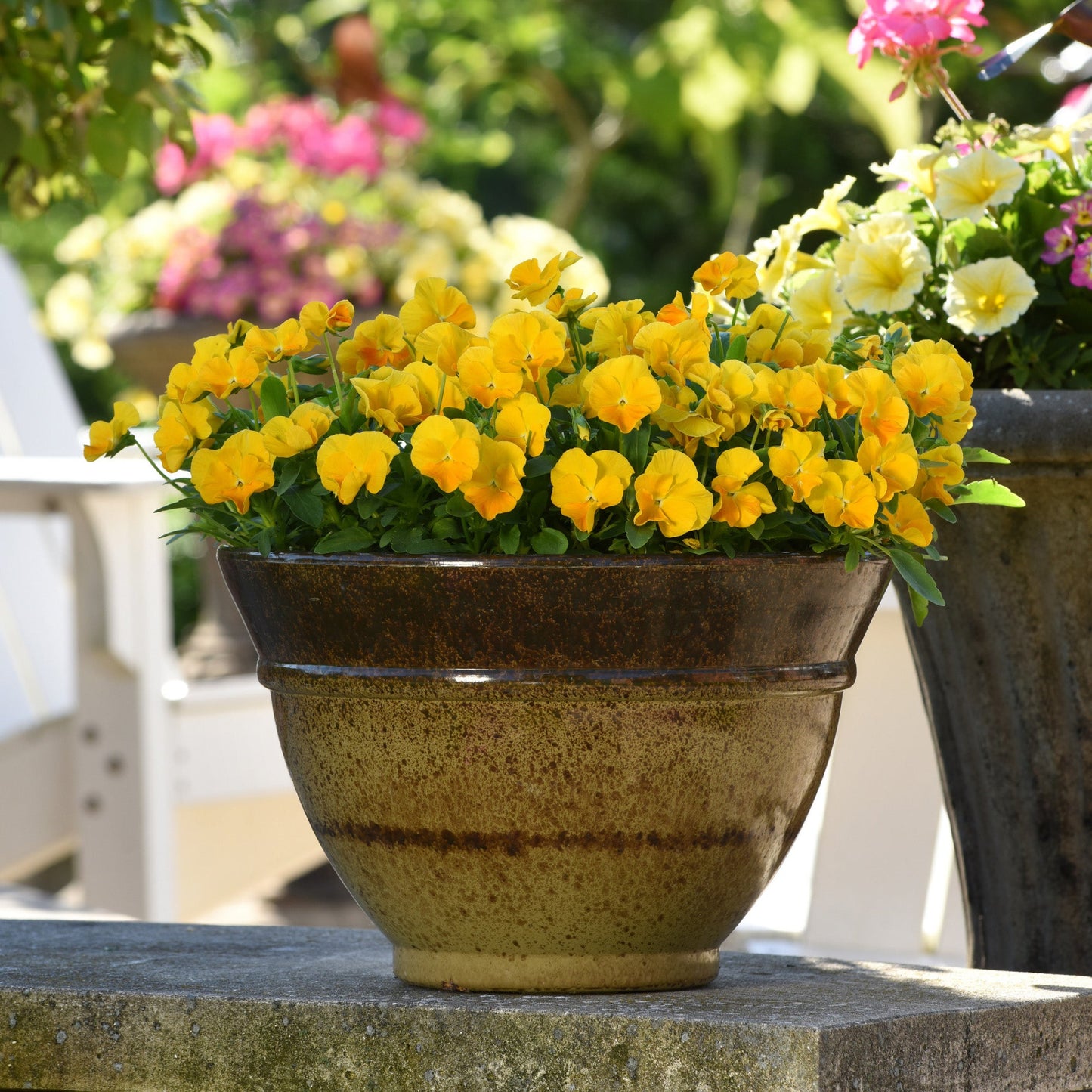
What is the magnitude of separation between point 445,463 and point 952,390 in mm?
275

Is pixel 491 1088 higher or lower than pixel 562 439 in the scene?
lower

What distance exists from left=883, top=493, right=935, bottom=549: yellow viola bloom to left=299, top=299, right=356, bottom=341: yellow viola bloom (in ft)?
1.04

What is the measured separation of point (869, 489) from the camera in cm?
83

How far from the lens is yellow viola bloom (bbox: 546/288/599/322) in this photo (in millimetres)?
906

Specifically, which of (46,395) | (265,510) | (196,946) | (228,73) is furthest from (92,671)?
(228,73)

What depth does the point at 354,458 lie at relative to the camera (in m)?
0.83

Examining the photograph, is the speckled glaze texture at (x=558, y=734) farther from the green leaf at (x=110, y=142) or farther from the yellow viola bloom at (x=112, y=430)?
the green leaf at (x=110, y=142)

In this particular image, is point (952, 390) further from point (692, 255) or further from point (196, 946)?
point (692, 255)

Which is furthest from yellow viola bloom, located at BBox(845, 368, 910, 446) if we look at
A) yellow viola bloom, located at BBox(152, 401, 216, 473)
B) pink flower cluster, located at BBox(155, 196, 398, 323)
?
pink flower cluster, located at BBox(155, 196, 398, 323)

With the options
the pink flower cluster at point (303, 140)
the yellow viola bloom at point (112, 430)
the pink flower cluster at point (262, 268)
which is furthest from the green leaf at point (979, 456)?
the pink flower cluster at point (303, 140)

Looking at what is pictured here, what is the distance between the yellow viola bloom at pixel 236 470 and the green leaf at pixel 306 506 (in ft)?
0.04

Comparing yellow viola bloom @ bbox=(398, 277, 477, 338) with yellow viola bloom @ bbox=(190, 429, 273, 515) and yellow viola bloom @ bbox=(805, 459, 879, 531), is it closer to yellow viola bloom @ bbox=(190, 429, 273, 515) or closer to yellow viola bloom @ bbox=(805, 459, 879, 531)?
yellow viola bloom @ bbox=(190, 429, 273, 515)

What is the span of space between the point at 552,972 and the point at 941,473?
1.10ft

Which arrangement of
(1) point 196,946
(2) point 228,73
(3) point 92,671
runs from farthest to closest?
(2) point 228,73, (3) point 92,671, (1) point 196,946
